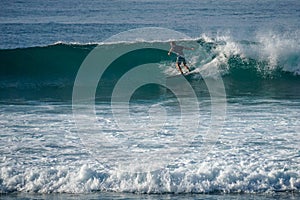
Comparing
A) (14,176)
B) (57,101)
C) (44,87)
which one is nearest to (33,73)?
(44,87)

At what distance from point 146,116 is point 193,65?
6.27 meters

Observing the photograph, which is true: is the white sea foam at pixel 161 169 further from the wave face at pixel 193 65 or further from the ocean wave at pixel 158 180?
the wave face at pixel 193 65

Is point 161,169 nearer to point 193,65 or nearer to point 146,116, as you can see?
point 146,116

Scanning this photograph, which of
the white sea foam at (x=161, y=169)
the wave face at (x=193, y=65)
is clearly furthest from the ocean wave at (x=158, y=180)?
the wave face at (x=193, y=65)

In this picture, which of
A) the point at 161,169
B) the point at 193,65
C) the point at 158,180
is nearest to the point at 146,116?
the point at 161,169

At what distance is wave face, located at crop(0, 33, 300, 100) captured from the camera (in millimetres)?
15141

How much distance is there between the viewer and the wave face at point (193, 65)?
15141 millimetres

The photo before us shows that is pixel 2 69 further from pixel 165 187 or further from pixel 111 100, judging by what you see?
pixel 165 187

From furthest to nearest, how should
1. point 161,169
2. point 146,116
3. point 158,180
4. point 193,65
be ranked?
1. point 193,65
2. point 146,116
3. point 161,169
4. point 158,180

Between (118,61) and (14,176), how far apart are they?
11593mm

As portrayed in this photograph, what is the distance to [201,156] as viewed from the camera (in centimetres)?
826

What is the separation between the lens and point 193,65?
17109 millimetres

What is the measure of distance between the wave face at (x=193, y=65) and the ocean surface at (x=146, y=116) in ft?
0.12

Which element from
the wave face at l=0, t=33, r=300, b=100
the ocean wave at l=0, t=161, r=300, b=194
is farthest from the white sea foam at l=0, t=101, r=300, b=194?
the wave face at l=0, t=33, r=300, b=100
